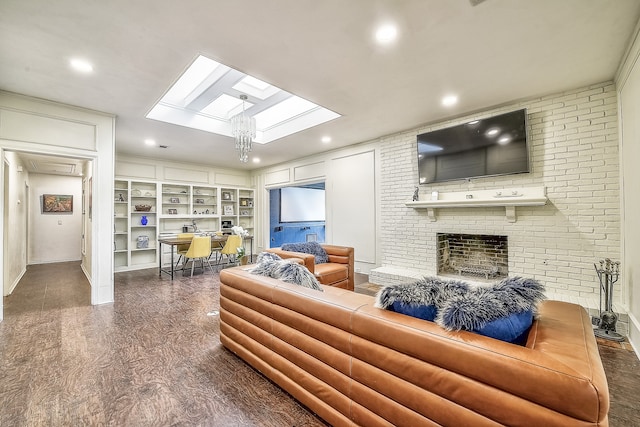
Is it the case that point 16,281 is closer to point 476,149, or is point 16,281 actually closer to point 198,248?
point 198,248

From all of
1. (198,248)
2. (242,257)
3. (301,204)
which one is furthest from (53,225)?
(301,204)

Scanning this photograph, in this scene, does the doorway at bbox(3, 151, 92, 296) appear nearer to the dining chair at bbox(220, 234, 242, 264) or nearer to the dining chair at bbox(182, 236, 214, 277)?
the dining chair at bbox(182, 236, 214, 277)

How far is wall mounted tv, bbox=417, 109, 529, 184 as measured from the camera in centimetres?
338

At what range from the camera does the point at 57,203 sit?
6719 millimetres

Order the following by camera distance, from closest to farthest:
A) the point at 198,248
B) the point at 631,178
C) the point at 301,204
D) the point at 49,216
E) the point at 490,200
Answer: the point at 631,178 → the point at 490,200 → the point at 198,248 → the point at 49,216 → the point at 301,204

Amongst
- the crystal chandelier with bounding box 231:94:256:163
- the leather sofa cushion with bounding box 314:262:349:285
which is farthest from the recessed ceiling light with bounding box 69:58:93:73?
the leather sofa cushion with bounding box 314:262:349:285

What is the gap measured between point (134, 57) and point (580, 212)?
193 inches

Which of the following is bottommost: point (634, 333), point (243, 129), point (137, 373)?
point (137, 373)

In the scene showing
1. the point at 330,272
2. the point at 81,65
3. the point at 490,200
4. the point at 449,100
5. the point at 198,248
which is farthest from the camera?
the point at 198,248

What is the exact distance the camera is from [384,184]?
4.84 meters

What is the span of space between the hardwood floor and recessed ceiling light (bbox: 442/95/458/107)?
2888mm

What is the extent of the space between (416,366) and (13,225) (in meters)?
6.15

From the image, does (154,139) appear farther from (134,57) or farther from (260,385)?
(260,385)

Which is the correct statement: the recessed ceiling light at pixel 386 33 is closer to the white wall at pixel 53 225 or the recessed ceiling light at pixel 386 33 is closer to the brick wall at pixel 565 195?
the brick wall at pixel 565 195
